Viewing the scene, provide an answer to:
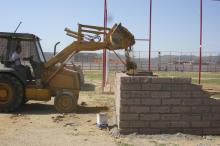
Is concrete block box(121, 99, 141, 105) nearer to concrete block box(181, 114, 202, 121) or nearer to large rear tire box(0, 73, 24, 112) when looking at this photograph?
concrete block box(181, 114, 202, 121)

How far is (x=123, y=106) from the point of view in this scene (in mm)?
10648

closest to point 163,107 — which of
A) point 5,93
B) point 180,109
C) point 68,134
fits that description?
point 180,109

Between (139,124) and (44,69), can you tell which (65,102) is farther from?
(139,124)

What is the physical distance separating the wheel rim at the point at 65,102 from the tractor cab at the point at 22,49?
44.8 inches

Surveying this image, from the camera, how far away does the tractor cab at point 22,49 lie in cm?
1481

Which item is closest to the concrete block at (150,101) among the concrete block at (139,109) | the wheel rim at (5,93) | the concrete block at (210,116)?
the concrete block at (139,109)

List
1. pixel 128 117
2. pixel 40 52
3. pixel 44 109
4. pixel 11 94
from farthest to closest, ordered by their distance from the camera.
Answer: pixel 44 109 < pixel 40 52 < pixel 11 94 < pixel 128 117

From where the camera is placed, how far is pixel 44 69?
15.1 m

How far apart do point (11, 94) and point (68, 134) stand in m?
4.15

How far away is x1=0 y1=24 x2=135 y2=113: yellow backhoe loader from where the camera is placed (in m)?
14.4

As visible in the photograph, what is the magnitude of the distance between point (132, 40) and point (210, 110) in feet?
15.4

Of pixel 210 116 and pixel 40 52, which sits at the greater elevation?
pixel 40 52

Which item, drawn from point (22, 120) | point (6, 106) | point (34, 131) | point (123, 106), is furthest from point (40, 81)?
point (123, 106)

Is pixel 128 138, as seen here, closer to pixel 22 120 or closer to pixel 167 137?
pixel 167 137
